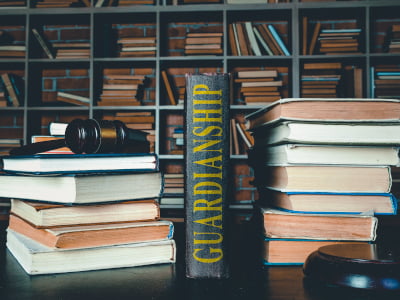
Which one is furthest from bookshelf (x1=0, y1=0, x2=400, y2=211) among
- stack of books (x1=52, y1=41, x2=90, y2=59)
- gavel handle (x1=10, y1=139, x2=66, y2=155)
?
gavel handle (x1=10, y1=139, x2=66, y2=155)

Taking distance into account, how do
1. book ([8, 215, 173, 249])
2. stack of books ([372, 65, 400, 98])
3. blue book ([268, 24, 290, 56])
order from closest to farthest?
1. book ([8, 215, 173, 249])
2. stack of books ([372, 65, 400, 98])
3. blue book ([268, 24, 290, 56])

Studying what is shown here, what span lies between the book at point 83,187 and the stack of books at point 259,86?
2106 millimetres

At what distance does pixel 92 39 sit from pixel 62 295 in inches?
97.6

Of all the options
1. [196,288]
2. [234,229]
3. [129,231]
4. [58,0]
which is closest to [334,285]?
[196,288]

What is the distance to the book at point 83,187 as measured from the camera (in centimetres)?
60

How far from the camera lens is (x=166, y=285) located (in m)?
0.53

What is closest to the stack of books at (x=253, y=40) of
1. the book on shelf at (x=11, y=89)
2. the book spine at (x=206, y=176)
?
the book on shelf at (x=11, y=89)

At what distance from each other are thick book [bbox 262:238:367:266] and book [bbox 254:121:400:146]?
6.3 inches

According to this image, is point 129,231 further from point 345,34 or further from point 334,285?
point 345,34

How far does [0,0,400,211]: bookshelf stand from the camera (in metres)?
2.66

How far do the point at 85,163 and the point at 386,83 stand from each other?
2485mm

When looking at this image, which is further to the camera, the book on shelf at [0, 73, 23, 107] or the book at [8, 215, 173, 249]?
the book on shelf at [0, 73, 23, 107]

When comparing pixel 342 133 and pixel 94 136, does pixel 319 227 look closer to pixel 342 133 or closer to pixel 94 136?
pixel 342 133

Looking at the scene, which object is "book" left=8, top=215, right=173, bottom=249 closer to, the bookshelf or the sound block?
the sound block
